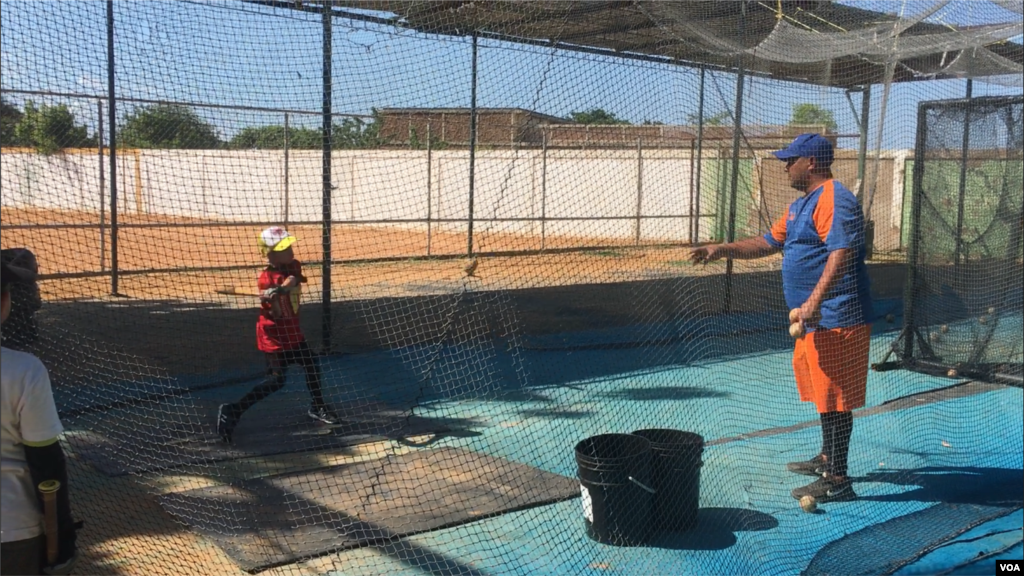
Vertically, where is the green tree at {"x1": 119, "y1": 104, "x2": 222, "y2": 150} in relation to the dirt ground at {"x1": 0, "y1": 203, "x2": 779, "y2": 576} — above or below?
above

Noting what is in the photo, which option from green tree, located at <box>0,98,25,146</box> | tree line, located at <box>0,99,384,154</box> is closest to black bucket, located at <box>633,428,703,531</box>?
tree line, located at <box>0,99,384,154</box>

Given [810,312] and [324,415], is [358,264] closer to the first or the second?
[324,415]

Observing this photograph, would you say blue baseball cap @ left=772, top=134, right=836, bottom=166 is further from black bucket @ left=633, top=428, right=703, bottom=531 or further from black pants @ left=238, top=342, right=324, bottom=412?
black pants @ left=238, top=342, right=324, bottom=412

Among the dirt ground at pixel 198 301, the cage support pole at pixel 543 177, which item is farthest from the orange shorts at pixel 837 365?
the cage support pole at pixel 543 177

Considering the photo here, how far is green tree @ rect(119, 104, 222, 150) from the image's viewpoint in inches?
330

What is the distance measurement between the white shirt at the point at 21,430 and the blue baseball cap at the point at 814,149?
3895mm

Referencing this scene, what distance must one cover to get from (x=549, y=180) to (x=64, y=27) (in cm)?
1205

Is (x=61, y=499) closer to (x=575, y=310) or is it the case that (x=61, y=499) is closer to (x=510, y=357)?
(x=510, y=357)

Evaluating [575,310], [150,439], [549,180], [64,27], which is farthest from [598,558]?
[549,180]

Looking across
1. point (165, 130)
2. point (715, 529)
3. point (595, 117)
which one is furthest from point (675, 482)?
point (165, 130)

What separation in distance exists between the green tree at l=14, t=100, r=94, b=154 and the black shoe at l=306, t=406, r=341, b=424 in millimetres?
4544

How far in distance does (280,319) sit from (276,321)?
0.06m

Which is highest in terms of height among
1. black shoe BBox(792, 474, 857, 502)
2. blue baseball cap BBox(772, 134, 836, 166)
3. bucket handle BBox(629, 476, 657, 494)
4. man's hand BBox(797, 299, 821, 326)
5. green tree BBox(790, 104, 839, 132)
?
green tree BBox(790, 104, 839, 132)

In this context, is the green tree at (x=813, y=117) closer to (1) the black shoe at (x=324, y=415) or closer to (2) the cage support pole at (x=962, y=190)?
(2) the cage support pole at (x=962, y=190)
